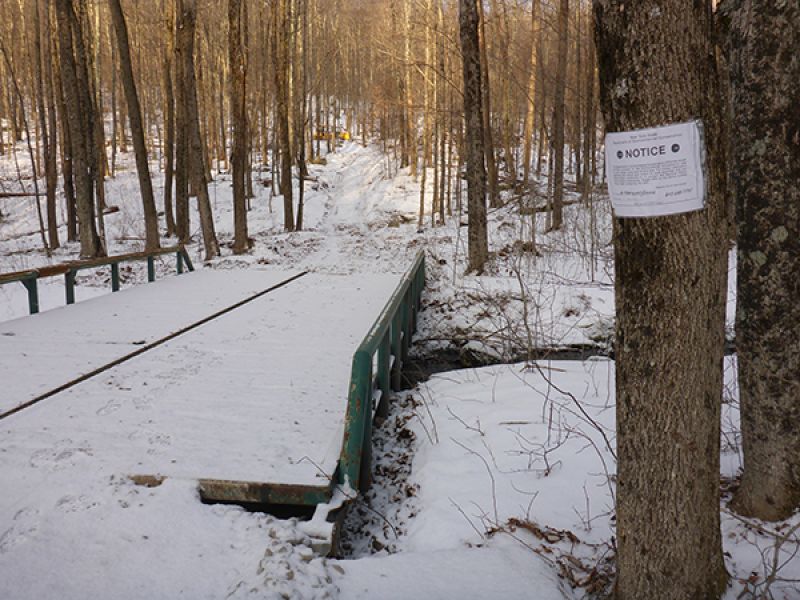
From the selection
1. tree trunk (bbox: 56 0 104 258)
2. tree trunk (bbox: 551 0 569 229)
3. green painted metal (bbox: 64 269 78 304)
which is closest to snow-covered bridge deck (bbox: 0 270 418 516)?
green painted metal (bbox: 64 269 78 304)

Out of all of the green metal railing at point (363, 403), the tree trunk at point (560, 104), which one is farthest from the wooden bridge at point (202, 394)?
the tree trunk at point (560, 104)

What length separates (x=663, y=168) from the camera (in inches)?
71.8

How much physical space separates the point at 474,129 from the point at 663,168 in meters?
9.34

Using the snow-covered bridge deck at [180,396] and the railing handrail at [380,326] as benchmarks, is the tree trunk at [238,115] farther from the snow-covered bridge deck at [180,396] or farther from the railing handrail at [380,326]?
the railing handrail at [380,326]

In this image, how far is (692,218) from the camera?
6.06 feet

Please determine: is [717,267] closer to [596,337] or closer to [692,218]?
[692,218]

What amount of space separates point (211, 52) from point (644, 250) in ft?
116

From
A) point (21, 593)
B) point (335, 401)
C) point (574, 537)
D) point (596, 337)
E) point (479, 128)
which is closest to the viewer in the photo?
point (21, 593)

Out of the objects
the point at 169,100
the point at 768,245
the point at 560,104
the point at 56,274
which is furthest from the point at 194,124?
the point at 768,245

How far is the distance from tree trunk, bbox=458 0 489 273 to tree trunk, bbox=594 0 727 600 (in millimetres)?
8654

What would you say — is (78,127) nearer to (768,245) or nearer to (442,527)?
(442,527)

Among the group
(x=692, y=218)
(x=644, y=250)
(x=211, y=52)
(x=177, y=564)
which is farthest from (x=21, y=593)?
(x=211, y=52)

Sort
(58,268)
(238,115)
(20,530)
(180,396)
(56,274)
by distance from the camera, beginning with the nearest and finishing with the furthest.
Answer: (20,530) < (180,396) < (56,274) < (58,268) < (238,115)

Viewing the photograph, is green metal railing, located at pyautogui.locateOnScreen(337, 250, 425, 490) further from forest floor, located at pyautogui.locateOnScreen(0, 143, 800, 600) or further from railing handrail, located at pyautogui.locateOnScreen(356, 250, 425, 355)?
forest floor, located at pyautogui.locateOnScreen(0, 143, 800, 600)
